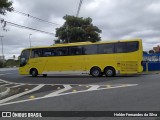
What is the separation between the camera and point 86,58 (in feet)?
93.8

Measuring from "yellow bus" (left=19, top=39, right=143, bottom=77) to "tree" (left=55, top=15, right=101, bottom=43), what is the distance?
624 inches

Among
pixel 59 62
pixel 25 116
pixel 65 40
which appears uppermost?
pixel 65 40

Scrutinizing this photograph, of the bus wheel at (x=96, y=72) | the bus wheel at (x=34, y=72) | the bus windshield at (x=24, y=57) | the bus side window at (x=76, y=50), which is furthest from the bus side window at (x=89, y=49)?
the bus windshield at (x=24, y=57)

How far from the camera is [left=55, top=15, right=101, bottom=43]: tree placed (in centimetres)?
4772

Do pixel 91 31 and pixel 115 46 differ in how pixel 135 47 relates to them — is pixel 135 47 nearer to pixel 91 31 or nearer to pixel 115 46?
pixel 115 46

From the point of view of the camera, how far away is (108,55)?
90.4ft

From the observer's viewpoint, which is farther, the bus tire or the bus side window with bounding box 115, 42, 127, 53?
the bus tire

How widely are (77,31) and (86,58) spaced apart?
763 inches

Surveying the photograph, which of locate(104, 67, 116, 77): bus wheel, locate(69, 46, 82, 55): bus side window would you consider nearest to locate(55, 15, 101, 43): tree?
locate(69, 46, 82, 55): bus side window

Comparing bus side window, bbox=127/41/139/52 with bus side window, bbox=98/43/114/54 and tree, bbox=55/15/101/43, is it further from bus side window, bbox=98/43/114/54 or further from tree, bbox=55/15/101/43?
tree, bbox=55/15/101/43

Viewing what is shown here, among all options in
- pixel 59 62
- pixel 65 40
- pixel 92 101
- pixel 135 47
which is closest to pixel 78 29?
pixel 65 40

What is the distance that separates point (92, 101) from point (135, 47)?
1492 cm

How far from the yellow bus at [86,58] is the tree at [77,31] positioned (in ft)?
52.0

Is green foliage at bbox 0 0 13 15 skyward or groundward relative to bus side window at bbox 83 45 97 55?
skyward
